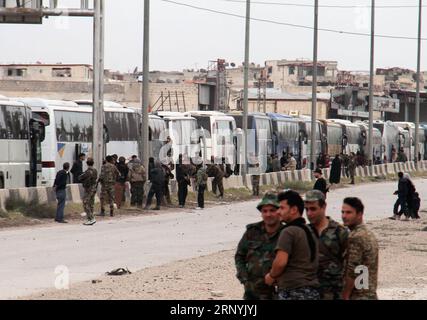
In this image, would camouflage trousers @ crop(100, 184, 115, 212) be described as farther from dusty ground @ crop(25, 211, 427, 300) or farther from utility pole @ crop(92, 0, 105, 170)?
dusty ground @ crop(25, 211, 427, 300)

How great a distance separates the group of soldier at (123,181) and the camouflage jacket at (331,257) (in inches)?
806

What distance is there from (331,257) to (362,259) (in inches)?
11.8

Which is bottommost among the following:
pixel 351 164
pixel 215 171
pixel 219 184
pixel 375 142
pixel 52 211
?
pixel 375 142

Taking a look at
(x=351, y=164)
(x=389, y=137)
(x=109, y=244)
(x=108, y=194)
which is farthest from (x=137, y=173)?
(x=389, y=137)

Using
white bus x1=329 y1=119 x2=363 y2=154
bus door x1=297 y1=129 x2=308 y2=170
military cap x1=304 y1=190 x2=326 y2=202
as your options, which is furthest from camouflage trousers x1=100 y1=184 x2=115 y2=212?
white bus x1=329 y1=119 x2=363 y2=154

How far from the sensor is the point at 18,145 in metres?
39.4

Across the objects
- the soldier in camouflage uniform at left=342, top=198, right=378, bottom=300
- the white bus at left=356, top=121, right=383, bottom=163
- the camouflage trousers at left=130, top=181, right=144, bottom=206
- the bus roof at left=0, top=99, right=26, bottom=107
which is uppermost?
the bus roof at left=0, top=99, right=26, bottom=107

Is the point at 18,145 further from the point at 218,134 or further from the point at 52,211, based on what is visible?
the point at 218,134

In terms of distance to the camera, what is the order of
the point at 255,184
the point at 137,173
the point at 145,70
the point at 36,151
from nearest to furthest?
1. the point at 137,173
2. the point at 145,70
3. the point at 36,151
4. the point at 255,184

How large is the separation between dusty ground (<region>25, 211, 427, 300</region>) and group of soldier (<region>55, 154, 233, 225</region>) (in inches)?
303

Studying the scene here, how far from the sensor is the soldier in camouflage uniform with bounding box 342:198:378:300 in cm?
1127
